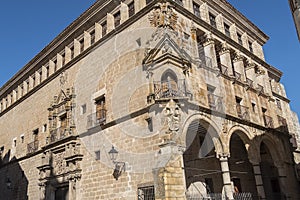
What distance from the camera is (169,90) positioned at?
11383mm

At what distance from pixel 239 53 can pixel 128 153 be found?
32.2 feet

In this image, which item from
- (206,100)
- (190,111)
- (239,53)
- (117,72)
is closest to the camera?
(190,111)

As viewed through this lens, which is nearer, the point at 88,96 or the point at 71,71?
the point at 88,96

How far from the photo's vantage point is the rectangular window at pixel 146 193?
10.8 meters

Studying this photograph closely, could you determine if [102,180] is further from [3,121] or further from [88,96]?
[3,121]

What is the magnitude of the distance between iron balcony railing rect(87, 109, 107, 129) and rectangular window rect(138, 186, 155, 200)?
4.27 metres

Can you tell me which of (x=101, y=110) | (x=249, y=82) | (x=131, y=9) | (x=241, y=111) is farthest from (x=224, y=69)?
(x=101, y=110)

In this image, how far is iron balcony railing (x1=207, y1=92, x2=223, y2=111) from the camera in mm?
13402

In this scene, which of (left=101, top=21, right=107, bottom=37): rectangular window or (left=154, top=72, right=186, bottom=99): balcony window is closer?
(left=154, top=72, right=186, bottom=99): balcony window

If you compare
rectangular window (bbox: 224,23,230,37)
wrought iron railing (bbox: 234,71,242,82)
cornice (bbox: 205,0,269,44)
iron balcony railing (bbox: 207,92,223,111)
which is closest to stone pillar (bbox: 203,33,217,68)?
iron balcony railing (bbox: 207,92,223,111)

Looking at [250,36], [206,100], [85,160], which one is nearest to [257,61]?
[250,36]

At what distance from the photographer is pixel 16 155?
2122cm

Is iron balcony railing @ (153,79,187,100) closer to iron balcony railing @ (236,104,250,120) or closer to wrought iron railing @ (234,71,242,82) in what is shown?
iron balcony railing @ (236,104,250,120)

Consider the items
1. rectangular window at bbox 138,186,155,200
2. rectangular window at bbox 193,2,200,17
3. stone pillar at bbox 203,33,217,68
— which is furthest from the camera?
rectangular window at bbox 193,2,200,17
